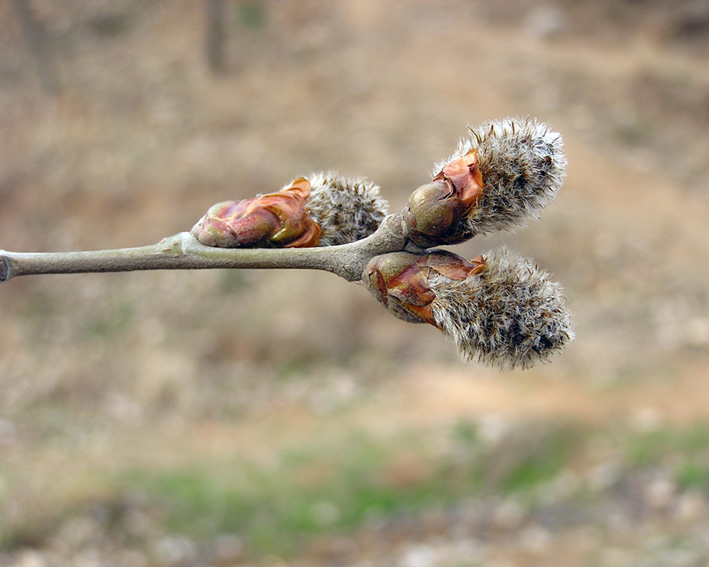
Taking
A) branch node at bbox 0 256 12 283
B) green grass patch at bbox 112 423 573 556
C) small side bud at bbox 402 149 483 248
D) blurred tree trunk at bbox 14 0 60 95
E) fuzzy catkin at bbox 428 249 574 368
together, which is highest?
blurred tree trunk at bbox 14 0 60 95

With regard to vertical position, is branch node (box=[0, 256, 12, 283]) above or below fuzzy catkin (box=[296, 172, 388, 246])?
below

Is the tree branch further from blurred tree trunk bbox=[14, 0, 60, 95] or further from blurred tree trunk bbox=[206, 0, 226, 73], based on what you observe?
blurred tree trunk bbox=[14, 0, 60, 95]

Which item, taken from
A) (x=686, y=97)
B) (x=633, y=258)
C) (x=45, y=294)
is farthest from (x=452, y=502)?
(x=686, y=97)

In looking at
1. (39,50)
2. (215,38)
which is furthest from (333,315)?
(39,50)

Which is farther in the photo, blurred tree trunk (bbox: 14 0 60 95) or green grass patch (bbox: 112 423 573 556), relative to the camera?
blurred tree trunk (bbox: 14 0 60 95)

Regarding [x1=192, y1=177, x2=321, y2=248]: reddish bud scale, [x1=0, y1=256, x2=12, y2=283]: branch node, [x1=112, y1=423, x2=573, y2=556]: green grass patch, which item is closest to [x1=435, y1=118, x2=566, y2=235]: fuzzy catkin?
[x1=192, y1=177, x2=321, y2=248]: reddish bud scale

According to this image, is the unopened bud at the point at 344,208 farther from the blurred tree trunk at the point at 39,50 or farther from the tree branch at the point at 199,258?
the blurred tree trunk at the point at 39,50

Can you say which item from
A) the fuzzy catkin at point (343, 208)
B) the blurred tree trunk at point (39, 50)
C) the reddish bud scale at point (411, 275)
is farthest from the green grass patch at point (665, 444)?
the blurred tree trunk at point (39, 50)
